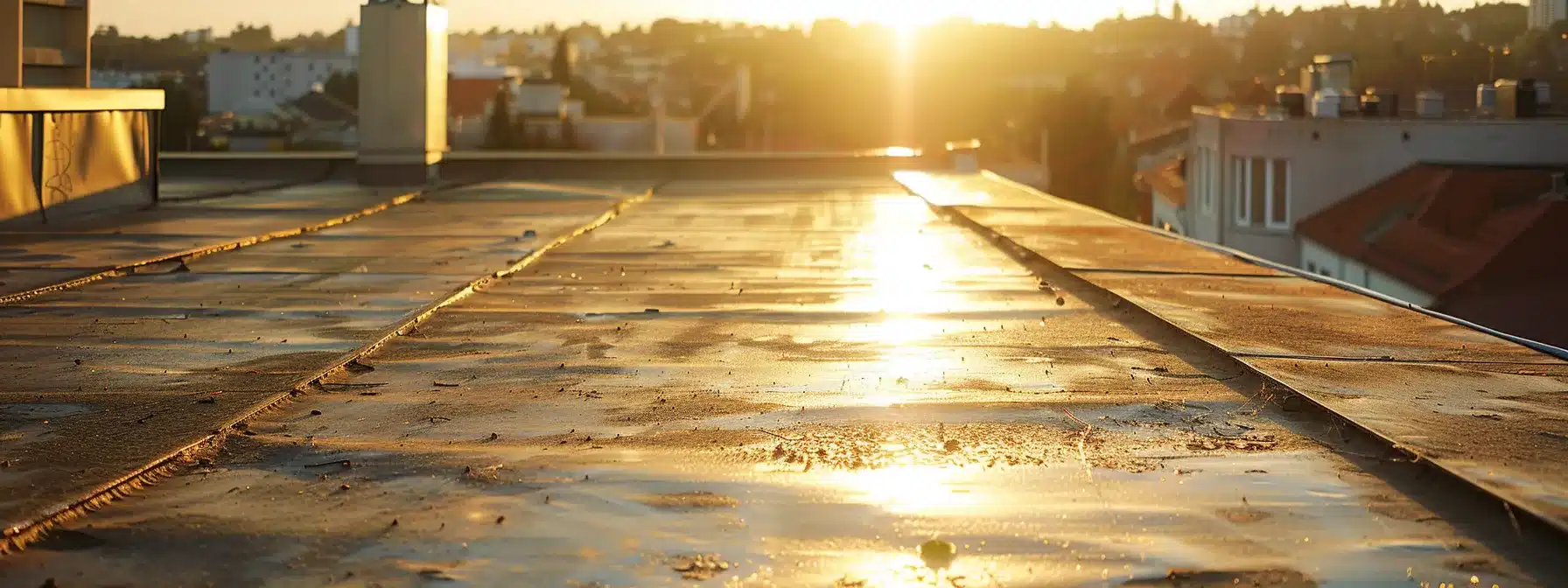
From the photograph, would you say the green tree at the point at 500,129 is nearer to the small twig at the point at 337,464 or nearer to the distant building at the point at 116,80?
the distant building at the point at 116,80

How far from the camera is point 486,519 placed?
546cm

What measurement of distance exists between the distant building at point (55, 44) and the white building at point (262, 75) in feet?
295

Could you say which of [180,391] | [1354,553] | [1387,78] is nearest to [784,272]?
[180,391]

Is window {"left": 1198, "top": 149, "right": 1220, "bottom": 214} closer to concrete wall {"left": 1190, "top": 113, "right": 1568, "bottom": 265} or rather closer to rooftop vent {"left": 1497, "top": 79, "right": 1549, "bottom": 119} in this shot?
concrete wall {"left": 1190, "top": 113, "right": 1568, "bottom": 265}

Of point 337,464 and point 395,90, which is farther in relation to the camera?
point 395,90

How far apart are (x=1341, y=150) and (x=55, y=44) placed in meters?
21.9

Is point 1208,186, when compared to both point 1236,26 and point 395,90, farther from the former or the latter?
point 1236,26

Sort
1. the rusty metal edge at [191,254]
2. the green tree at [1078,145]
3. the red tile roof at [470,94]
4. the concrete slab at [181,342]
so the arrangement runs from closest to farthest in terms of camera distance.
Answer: the concrete slab at [181,342], the rusty metal edge at [191,254], the green tree at [1078,145], the red tile roof at [470,94]

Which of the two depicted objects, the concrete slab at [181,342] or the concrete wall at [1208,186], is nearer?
the concrete slab at [181,342]

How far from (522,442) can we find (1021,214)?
14.7 m

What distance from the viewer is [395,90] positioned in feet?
90.0

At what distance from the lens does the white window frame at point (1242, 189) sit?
37.0m

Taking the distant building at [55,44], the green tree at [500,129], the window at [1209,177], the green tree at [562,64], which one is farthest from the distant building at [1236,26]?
the distant building at [55,44]

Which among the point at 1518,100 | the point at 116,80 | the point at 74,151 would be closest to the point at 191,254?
the point at 74,151
